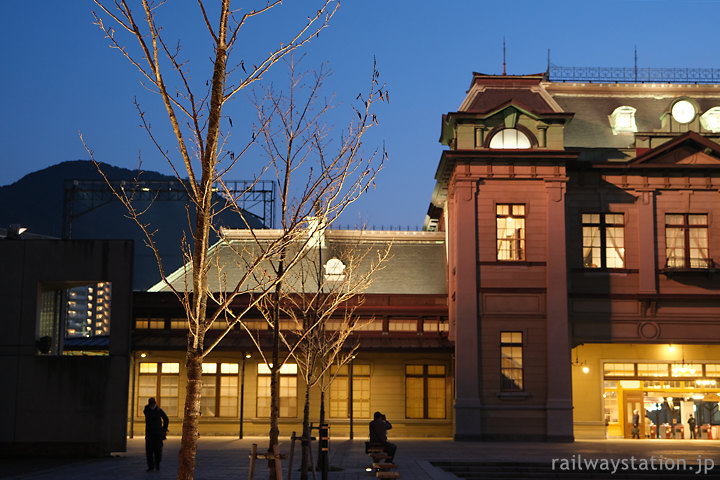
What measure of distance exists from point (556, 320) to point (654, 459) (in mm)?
7868

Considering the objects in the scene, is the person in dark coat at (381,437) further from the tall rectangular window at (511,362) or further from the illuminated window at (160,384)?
the illuminated window at (160,384)

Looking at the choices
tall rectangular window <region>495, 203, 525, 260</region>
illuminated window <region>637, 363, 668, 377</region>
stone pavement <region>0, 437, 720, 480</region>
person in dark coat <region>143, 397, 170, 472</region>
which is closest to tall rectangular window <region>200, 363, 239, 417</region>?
stone pavement <region>0, 437, 720, 480</region>

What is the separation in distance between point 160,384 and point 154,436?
14012 mm

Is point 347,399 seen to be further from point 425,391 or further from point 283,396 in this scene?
point 425,391

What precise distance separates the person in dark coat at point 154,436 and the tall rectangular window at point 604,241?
1737 cm

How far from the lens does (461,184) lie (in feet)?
102

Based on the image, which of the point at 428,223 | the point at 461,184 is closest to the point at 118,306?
the point at 461,184

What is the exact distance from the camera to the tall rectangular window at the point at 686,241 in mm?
31516

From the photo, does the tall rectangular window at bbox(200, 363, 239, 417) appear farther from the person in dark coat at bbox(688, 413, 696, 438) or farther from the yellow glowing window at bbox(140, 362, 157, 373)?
the person in dark coat at bbox(688, 413, 696, 438)

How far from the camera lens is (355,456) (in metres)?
24.5

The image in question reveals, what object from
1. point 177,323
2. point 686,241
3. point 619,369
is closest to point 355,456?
point 177,323

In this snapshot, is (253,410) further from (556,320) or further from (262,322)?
(556,320)

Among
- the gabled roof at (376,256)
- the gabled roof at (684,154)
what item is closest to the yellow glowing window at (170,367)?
the gabled roof at (376,256)

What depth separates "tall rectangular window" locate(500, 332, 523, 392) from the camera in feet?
99.8
